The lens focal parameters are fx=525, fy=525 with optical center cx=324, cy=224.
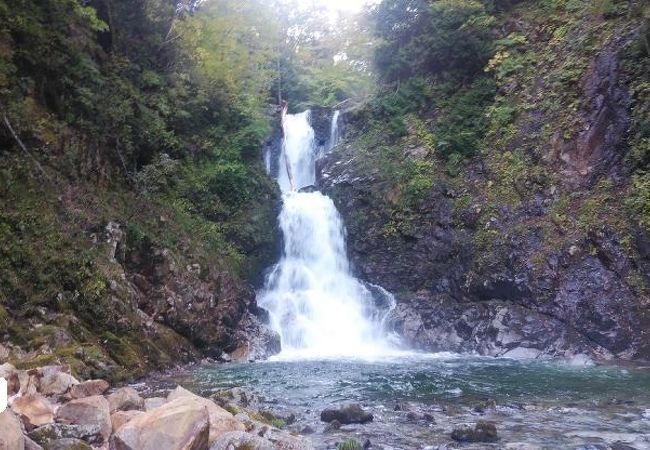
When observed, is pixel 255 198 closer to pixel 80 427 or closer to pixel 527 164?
pixel 527 164

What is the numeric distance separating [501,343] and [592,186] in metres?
5.65

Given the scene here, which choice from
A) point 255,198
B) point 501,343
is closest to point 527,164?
point 501,343

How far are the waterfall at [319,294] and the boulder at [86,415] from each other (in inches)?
389

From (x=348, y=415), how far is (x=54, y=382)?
3.98 m

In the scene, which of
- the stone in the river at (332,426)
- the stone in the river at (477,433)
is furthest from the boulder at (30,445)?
the stone in the river at (477,433)

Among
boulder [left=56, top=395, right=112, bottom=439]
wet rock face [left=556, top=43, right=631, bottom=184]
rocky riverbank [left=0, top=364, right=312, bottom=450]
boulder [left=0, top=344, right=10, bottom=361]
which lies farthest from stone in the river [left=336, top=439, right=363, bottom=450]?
wet rock face [left=556, top=43, right=631, bottom=184]

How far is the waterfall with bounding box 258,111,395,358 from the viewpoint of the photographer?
1664 centimetres

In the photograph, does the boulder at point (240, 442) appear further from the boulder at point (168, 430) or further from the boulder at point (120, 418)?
the boulder at point (120, 418)

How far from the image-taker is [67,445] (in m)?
4.72

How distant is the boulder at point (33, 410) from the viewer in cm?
498

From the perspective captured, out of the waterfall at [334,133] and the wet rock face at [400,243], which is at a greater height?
the waterfall at [334,133]

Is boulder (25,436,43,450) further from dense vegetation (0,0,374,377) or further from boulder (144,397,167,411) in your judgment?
dense vegetation (0,0,374,377)

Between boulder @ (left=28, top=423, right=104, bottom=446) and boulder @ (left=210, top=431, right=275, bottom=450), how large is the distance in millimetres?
1134

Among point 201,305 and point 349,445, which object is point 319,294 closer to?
point 201,305
